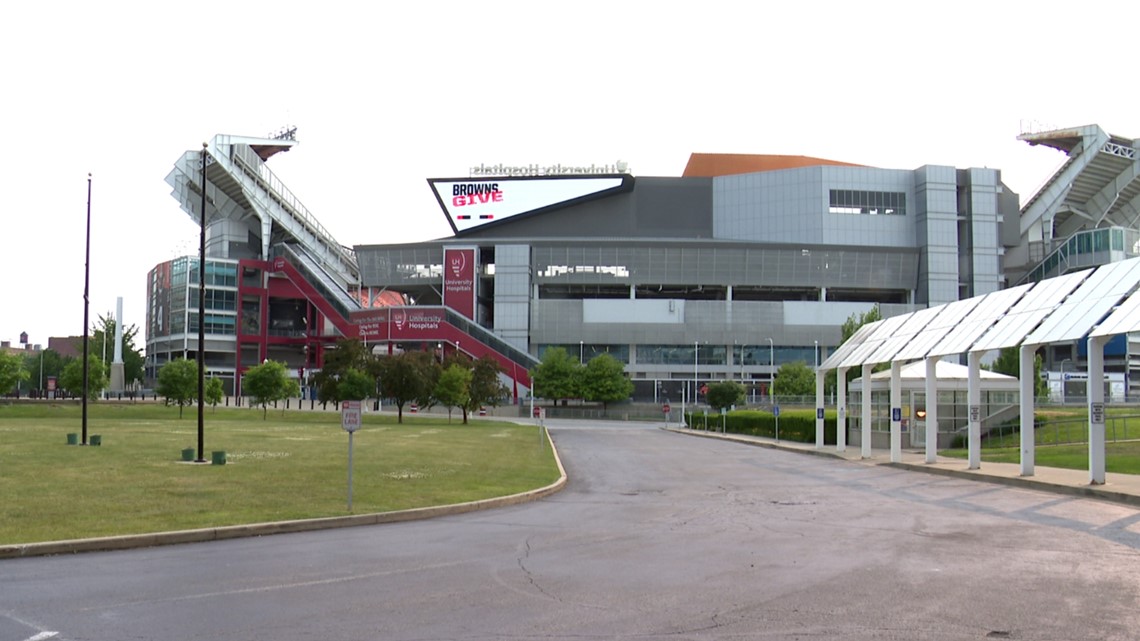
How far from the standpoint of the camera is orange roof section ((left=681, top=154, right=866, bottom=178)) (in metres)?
124

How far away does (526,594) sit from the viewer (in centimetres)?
944

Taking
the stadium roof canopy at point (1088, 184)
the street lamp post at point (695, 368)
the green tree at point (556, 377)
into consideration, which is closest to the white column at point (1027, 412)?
the green tree at point (556, 377)

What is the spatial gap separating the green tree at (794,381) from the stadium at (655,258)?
6607 millimetres

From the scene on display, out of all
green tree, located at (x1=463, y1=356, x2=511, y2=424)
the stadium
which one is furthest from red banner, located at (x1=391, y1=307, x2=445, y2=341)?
green tree, located at (x1=463, y1=356, x2=511, y2=424)

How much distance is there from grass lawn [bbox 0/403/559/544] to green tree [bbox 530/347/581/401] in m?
60.2

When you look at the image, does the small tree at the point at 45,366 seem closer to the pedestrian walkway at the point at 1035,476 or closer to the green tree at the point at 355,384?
the green tree at the point at 355,384

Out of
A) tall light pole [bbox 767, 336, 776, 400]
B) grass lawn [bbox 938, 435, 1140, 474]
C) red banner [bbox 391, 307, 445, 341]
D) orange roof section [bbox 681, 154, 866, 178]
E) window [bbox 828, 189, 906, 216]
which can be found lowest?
grass lawn [bbox 938, 435, 1140, 474]

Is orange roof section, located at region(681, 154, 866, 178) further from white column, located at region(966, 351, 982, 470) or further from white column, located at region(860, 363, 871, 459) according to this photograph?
white column, located at region(966, 351, 982, 470)

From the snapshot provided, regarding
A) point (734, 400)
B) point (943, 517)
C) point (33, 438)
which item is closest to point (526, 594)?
point (943, 517)

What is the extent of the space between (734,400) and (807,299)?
39328mm

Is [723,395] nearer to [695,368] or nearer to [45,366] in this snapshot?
[695,368]

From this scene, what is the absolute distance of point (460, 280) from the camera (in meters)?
113

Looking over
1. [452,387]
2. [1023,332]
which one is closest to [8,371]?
[452,387]

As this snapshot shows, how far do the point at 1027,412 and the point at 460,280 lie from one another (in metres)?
93.4
